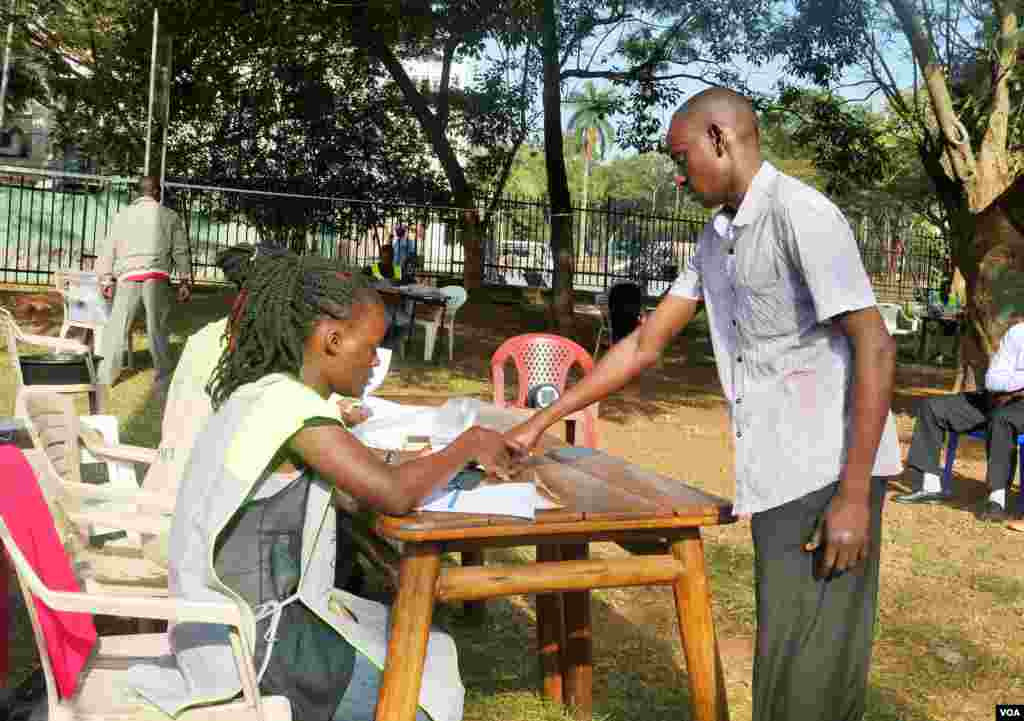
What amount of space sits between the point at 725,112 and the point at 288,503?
4.17 feet

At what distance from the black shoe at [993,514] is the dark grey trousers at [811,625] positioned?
18.6ft

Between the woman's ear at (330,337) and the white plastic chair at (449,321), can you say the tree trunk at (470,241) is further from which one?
the woman's ear at (330,337)

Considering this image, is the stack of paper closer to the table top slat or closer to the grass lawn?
the table top slat

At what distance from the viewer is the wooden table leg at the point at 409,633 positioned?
2533 millimetres

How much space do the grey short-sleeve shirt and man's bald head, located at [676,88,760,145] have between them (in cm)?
9

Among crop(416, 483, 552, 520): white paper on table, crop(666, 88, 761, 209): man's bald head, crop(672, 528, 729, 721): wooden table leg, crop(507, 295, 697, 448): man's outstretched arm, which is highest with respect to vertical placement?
crop(666, 88, 761, 209): man's bald head

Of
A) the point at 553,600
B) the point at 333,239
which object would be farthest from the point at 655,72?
the point at 553,600

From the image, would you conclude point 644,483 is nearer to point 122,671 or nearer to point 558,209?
point 122,671

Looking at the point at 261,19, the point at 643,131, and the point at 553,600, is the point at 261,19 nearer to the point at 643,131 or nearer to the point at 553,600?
the point at 643,131

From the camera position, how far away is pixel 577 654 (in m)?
4.07

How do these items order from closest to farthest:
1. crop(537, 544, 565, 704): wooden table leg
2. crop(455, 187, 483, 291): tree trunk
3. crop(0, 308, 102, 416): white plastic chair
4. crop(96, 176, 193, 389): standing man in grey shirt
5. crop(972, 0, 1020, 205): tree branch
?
crop(537, 544, 565, 704): wooden table leg
crop(0, 308, 102, 416): white plastic chair
crop(96, 176, 193, 389): standing man in grey shirt
crop(972, 0, 1020, 205): tree branch
crop(455, 187, 483, 291): tree trunk

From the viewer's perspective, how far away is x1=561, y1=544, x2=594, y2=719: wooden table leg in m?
4.01

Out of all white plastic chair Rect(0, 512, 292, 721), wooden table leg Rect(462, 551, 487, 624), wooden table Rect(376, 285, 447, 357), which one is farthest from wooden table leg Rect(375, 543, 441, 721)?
wooden table Rect(376, 285, 447, 357)

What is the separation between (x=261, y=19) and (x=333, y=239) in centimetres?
409
